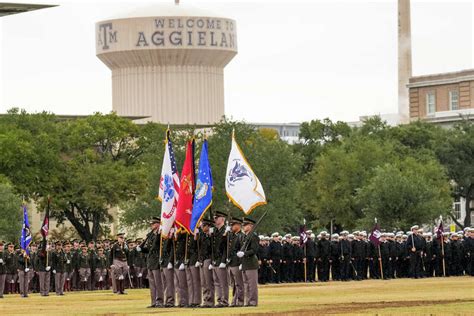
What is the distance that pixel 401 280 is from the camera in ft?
200

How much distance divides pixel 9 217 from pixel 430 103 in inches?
2907

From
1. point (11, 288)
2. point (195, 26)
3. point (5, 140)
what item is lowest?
point (11, 288)

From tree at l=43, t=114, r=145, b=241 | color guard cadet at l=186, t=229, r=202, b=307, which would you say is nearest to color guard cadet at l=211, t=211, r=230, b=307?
color guard cadet at l=186, t=229, r=202, b=307

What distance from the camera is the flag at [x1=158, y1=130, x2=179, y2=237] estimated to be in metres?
41.3

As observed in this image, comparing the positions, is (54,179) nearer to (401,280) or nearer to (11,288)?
(11,288)

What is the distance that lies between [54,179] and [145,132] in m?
10.6

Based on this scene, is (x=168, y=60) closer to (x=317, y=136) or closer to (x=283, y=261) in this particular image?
(x=317, y=136)

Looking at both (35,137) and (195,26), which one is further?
(195,26)

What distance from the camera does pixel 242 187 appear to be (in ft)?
135

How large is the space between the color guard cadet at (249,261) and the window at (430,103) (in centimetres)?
11346

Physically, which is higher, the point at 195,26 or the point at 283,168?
the point at 195,26

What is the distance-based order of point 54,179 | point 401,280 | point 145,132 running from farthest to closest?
1. point 145,132
2. point 54,179
3. point 401,280

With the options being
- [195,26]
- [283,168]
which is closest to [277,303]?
[283,168]

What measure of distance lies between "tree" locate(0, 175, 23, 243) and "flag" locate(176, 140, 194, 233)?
142 feet
